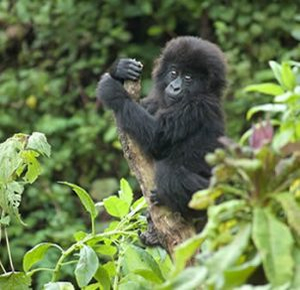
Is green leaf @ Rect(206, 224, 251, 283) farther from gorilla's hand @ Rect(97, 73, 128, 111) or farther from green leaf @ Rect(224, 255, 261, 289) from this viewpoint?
gorilla's hand @ Rect(97, 73, 128, 111)

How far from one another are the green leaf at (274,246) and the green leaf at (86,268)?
1160mm

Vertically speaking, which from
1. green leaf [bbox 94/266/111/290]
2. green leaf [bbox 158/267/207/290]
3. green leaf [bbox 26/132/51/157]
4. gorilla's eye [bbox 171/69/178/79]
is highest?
gorilla's eye [bbox 171/69/178/79]

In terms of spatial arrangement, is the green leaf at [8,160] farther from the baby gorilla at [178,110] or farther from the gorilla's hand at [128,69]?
the gorilla's hand at [128,69]

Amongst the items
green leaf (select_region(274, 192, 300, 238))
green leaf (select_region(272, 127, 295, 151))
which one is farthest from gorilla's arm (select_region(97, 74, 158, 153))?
A: green leaf (select_region(274, 192, 300, 238))

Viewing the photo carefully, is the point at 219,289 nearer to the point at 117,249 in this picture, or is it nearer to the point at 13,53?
the point at 117,249

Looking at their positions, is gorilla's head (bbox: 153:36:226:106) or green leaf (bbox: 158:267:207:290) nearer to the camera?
green leaf (bbox: 158:267:207:290)

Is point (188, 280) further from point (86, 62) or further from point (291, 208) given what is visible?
point (86, 62)

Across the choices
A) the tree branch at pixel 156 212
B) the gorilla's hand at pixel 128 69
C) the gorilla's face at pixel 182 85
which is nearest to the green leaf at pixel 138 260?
the tree branch at pixel 156 212

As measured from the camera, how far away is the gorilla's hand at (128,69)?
3.45 m

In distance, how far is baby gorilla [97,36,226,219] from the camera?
3.48 m

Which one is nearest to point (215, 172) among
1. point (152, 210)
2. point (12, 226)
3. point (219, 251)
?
point (219, 251)

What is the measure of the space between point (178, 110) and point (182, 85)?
0.14 m

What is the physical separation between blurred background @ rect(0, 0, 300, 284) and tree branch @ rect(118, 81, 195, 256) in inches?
133

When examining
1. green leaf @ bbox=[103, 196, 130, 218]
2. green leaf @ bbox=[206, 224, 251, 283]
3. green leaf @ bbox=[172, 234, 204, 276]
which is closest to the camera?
green leaf @ bbox=[206, 224, 251, 283]
